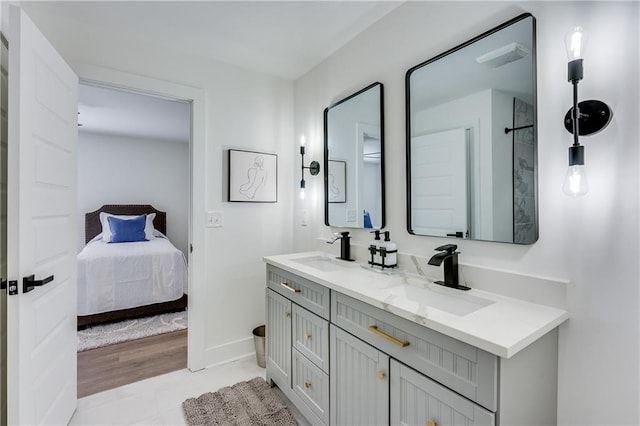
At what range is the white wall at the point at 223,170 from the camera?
2293 mm

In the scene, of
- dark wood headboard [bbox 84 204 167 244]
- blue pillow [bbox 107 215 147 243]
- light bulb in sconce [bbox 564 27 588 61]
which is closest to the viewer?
light bulb in sconce [bbox 564 27 588 61]

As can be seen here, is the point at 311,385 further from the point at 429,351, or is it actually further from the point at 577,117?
the point at 577,117

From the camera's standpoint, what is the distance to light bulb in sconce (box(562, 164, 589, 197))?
1030mm

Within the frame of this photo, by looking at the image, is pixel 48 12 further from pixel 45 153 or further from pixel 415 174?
pixel 415 174

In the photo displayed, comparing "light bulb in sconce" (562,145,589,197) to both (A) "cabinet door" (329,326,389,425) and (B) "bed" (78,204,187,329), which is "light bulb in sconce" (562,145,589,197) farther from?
(B) "bed" (78,204,187,329)

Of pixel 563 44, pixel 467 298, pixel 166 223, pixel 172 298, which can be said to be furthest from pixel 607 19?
pixel 166 223

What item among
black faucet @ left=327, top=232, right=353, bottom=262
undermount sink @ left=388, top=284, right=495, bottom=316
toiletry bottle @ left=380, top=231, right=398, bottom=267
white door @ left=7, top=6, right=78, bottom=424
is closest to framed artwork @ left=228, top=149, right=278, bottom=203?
black faucet @ left=327, top=232, right=353, bottom=262

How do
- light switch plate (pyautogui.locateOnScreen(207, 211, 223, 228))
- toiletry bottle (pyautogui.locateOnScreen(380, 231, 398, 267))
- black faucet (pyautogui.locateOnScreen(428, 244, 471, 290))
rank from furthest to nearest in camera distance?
light switch plate (pyautogui.locateOnScreen(207, 211, 223, 228))
toiletry bottle (pyautogui.locateOnScreen(380, 231, 398, 267))
black faucet (pyautogui.locateOnScreen(428, 244, 471, 290))

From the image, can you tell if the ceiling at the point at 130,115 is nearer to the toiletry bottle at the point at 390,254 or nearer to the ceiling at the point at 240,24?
the ceiling at the point at 240,24

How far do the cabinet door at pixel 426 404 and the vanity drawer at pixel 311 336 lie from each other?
1.45 feet

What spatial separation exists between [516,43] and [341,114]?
117 centimetres

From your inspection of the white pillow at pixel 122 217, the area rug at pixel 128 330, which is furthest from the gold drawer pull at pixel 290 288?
the white pillow at pixel 122 217

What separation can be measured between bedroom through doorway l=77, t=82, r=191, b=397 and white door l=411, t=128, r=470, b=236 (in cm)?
166

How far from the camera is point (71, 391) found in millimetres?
1844
